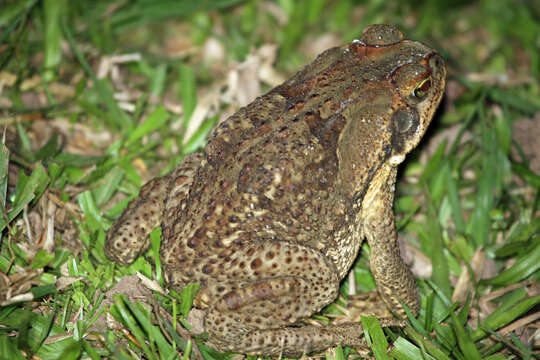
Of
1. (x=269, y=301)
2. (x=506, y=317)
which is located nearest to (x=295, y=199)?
(x=269, y=301)

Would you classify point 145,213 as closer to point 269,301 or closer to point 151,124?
point 269,301

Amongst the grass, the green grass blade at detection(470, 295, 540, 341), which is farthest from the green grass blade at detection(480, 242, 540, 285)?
the green grass blade at detection(470, 295, 540, 341)

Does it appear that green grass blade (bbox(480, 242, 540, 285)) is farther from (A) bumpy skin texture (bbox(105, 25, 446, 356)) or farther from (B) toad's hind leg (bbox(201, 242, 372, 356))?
(B) toad's hind leg (bbox(201, 242, 372, 356))

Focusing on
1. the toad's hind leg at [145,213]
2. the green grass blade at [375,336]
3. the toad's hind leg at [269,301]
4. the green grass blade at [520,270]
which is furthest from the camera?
the green grass blade at [520,270]

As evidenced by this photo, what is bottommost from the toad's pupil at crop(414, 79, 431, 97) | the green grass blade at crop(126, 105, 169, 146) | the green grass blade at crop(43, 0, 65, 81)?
the green grass blade at crop(126, 105, 169, 146)

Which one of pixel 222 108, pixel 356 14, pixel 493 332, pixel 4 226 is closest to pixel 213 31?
pixel 222 108

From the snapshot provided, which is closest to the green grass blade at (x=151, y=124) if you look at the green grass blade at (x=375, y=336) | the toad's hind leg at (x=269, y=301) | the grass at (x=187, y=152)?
the grass at (x=187, y=152)

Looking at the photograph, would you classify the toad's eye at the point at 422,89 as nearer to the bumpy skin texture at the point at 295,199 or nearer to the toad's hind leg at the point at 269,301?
the bumpy skin texture at the point at 295,199

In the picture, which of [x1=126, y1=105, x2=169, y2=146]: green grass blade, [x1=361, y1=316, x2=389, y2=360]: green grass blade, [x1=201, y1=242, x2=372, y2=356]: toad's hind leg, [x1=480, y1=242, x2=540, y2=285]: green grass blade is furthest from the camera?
[x1=126, y1=105, x2=169, y2=146]: green grass blade
